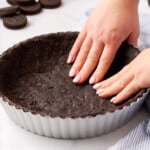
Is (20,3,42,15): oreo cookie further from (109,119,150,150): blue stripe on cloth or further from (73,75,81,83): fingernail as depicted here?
(109,119,150,150): blue stripe on cloth

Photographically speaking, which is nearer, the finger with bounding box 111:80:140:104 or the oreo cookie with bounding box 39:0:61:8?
the finger with bounding box 111:80:140:104

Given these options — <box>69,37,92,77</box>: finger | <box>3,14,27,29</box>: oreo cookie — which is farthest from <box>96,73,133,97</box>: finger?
<box>3,14,27,29</box>: oreo cookie

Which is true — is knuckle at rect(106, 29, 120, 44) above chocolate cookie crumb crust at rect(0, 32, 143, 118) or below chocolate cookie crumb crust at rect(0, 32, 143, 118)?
above

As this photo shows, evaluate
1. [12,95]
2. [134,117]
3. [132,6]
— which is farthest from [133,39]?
[12,95]

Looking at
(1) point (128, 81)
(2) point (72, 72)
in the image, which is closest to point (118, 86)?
(1) point (128, 81)

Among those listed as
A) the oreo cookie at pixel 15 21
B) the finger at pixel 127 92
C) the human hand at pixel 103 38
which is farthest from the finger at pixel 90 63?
the oreo cookie at pixel 15 21

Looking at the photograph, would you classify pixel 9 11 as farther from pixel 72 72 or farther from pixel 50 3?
pixel 72 72

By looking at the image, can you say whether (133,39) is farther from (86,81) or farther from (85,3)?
(85,3)

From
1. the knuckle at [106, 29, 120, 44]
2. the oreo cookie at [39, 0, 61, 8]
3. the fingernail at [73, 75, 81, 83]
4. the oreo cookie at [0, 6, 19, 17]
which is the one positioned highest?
the knuckle at [106, 29, 120, 44]
